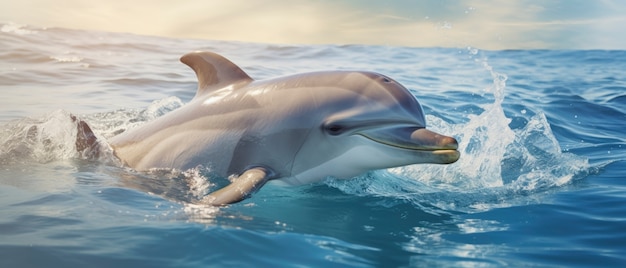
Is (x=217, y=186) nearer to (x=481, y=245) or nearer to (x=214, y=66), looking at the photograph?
(x=214, y=66)

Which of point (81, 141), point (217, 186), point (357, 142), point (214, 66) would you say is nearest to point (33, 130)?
point (81, 141)

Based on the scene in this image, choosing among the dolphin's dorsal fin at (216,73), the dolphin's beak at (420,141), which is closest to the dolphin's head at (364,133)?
the dolphin's beak at (420,141)

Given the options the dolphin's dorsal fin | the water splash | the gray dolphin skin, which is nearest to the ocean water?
the water splash

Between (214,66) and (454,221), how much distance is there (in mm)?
2857

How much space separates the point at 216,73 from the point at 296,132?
1.38 m

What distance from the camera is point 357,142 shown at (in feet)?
17.9

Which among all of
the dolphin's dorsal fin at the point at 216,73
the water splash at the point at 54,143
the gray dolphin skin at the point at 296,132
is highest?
the dolphin's dorsal fin at the point at 216,73

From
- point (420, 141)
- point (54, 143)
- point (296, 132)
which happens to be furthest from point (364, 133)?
point (54, 143)

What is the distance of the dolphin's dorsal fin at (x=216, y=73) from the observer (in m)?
6.51

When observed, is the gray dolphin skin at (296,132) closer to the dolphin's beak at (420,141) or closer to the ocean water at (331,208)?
the dolphin's beak at (420,141)

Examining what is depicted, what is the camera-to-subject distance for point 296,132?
5.67 metres

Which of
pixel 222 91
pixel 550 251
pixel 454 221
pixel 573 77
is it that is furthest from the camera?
pixel 573 77

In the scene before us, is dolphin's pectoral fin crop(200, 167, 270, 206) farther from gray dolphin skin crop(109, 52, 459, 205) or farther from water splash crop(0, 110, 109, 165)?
water splash crop(0, 110, 109, 165)

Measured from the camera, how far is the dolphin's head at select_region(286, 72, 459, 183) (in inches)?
200
